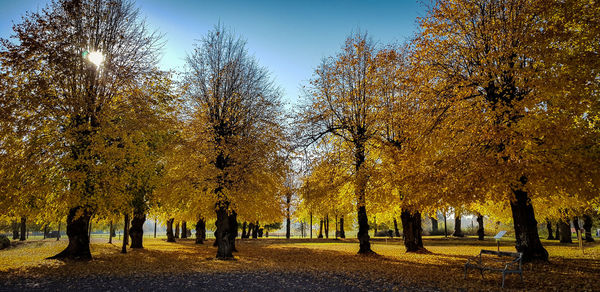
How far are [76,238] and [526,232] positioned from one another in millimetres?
22135

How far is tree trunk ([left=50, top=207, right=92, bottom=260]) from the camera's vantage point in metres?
16.6

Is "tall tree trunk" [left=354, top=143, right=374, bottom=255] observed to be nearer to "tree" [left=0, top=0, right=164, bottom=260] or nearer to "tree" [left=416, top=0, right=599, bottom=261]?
"tree" [left=416, top=0, right=599, bottom=261]

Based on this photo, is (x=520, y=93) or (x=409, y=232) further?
(x=409, y=232)

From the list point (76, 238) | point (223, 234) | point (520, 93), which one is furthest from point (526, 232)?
point (76, 238)

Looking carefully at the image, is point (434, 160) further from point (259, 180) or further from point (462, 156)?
point (259, 180)

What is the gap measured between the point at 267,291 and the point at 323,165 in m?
10.9

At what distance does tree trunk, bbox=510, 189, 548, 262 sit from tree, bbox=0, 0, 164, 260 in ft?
61.1

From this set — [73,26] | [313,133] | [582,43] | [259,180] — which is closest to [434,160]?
[582,43]

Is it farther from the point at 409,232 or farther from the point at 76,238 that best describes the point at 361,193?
the point at 76,238

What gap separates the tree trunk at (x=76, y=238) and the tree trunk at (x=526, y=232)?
21037 millimetres

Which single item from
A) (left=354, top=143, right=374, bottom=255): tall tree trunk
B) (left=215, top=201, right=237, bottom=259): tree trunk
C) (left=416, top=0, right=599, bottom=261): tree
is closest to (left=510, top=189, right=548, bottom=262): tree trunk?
(left=416, top=0, right=599, bottom=261): tree

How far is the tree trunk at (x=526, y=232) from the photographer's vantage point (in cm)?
1370

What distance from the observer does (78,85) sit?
1706cm

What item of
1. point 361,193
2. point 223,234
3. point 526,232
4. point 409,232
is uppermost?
point 361,193
